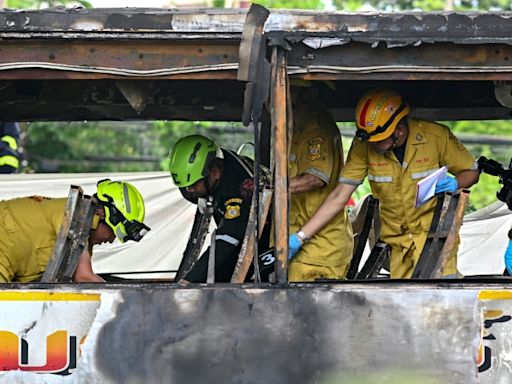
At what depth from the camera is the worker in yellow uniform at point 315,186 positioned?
18.6 feet

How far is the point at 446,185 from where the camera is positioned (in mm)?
5242

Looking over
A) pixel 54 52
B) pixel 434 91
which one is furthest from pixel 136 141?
pixel 54 52

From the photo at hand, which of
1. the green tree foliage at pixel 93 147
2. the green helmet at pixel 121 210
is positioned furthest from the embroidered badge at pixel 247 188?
the green tree foliage at pixel 93 147

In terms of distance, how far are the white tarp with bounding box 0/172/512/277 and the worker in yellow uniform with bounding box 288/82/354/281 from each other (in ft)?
8.97

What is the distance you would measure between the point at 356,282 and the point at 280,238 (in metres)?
0.43

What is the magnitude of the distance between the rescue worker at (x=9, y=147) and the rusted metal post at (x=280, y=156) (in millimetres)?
5148

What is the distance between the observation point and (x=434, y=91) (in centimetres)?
675

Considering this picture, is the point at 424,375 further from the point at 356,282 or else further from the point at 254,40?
the point at 254,40

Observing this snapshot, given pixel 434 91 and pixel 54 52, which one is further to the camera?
pixel 434 91

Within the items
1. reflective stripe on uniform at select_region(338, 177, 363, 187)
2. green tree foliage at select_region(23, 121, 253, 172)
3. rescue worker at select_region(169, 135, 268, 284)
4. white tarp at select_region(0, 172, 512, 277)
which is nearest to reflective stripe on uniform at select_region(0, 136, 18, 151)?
white tarp at select_region(0, 172, 512, 277)

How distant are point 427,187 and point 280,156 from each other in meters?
0.89

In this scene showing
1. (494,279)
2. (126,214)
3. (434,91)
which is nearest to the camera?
(494,279)

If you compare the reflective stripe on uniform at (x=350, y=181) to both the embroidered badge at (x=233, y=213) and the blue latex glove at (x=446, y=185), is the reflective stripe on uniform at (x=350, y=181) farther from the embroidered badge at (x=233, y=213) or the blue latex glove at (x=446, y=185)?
the embroidered badge at (x=233, y=213)

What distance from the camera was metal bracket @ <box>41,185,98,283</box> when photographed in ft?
16.3
